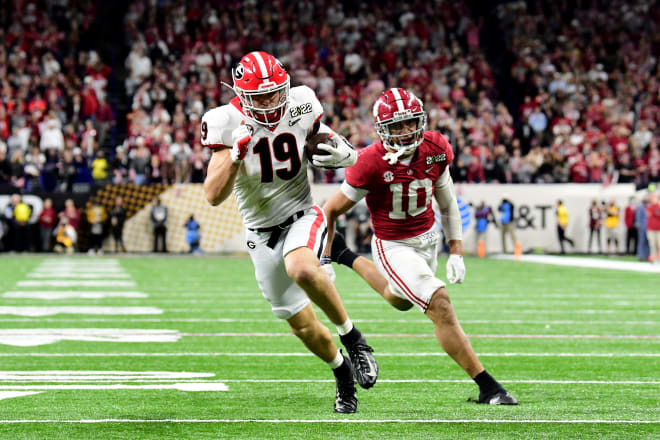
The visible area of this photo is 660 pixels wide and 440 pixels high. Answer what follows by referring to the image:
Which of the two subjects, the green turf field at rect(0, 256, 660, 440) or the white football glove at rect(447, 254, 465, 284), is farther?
the white football glove at rect(447, 254, 465, 284)

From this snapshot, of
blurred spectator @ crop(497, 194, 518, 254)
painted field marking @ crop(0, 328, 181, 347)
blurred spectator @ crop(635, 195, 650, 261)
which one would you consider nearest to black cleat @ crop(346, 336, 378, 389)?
painted field marking @ crop(0, 328, 181, 347)

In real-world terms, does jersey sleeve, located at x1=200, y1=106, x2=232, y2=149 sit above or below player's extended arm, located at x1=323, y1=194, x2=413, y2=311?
above

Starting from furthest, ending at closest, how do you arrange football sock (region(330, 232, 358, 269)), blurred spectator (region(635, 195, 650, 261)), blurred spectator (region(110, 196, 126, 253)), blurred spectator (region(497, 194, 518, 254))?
blurred spectator (region(497, 194, 518, 254)) < blurred spectator (region(110, 196, 126, 253)) < blurred spectator (region(635, 195, 650, 261)) < football sock (region(330, 232, 358, 269))

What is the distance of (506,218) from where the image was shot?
75.4ft

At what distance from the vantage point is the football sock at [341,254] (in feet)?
23.2

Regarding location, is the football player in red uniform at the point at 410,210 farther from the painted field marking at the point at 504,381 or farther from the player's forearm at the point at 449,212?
the painted field marking at the point at 504,381

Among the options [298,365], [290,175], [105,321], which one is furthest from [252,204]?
[105,321]

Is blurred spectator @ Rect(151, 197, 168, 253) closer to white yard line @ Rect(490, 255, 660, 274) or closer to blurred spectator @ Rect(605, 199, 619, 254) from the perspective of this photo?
white yard line @ Rect(490, 255, 660, 274)

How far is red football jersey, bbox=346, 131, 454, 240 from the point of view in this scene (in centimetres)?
618

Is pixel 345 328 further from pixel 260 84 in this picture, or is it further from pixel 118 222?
pixel 118 222

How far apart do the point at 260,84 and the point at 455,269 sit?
1.74 metres

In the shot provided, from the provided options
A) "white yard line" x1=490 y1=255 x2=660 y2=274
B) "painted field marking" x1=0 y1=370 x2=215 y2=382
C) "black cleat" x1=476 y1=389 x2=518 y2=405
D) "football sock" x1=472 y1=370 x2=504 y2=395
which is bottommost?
"white yard line" x1=490 y1=255 x2=660 y2=274

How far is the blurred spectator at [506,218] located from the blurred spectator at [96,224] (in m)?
8.25

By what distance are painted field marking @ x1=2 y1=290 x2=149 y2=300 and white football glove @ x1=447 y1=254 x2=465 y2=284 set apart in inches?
270
